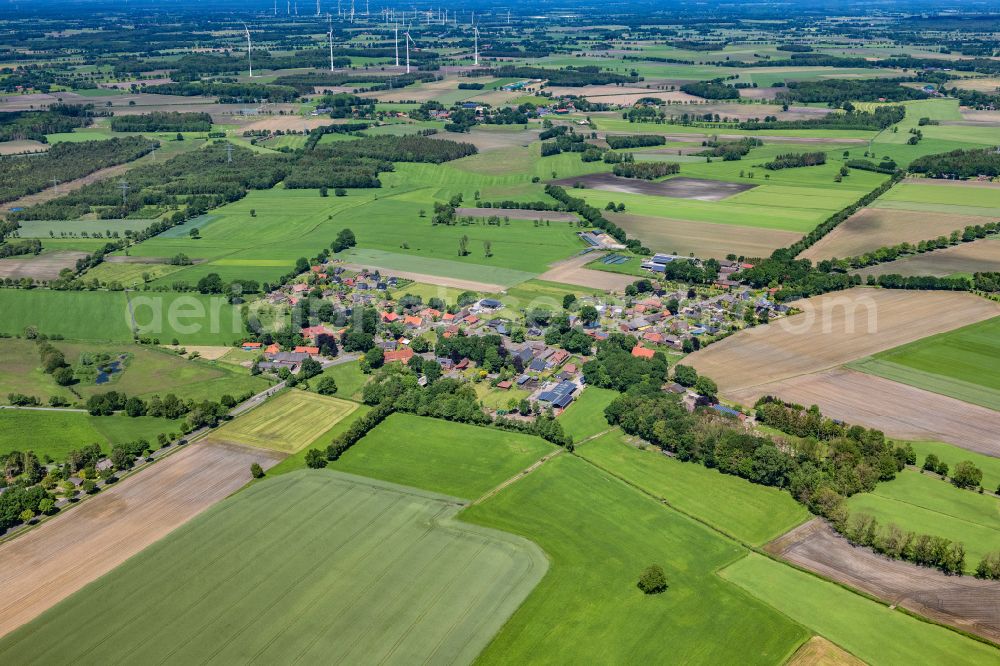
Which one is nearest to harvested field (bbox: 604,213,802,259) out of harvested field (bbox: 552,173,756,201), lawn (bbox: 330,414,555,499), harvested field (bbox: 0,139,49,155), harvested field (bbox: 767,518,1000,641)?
harvested field (bbox: 552,173,756,201)

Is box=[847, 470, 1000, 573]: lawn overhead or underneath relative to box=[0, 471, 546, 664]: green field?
overhead

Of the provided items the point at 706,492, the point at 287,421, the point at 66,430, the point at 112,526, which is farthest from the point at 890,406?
the point at 66,430

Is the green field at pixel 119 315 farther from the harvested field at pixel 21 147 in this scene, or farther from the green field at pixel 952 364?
the harvested field at pixel 21 147

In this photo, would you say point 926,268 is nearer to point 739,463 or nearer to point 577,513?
point 739,463

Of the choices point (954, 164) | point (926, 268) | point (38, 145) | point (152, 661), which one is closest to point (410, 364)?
point (152, 661)

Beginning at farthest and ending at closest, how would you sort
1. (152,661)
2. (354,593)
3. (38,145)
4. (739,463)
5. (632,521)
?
(38,145) < (739,463) < (632,521) < (354,593) < (152,661)

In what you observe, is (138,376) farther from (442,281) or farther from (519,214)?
(519,214)

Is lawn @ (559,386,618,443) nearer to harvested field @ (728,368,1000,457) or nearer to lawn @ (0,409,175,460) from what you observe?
harvested field @ (728,368,1000,457)
